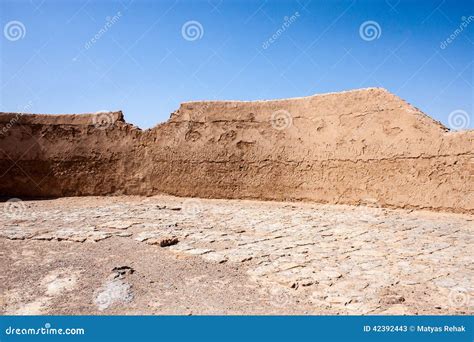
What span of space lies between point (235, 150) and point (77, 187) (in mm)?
4532

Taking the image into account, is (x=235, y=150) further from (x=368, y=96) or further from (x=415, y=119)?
(x=415, y=119)

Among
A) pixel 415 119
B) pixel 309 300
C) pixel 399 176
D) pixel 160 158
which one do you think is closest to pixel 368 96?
pixel 415 119

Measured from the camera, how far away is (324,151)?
30.2ft
